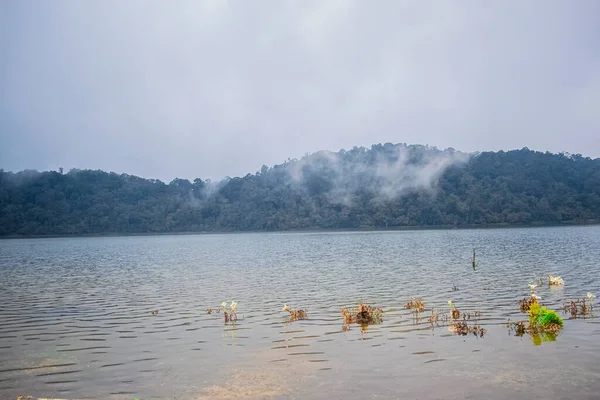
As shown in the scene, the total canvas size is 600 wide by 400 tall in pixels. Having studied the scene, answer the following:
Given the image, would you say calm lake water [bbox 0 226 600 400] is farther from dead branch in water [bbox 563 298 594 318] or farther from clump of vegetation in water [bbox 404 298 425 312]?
dead branch in water [bbox 563 298 594 318]

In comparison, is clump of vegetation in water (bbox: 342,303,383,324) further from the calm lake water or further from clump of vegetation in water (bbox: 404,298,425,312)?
clump of vegetation in water (bbox: 404,298,425,312)

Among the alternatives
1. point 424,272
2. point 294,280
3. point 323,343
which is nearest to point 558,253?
point 424,272

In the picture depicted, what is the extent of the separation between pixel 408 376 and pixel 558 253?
2154 inches

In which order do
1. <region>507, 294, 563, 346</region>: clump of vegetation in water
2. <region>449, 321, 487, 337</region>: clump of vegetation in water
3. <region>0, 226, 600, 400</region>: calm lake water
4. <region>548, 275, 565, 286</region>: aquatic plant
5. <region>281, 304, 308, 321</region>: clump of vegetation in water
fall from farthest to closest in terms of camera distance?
<region>548, 275, 565, 286</region>: aquatic plant, <region>281, 304, 308, 321</region>: clump of vegetation in water, <region>449, 321, 487, 337</region>: clump of vegetation in water, <region>507, 294, 563, 346</region>: clump of vegetation in water, <region>0, 226, 600, 400</region>: calm lake water

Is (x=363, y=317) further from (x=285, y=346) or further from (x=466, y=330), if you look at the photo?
(x=285, y=346)

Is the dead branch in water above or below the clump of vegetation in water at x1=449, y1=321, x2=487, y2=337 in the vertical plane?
above

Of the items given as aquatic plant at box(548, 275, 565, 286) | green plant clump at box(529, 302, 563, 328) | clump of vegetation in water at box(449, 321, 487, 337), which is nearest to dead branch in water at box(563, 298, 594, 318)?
green plant clump at box(529, 302, 563, 328)

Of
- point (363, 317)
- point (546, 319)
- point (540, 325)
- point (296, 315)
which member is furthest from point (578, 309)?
point (296, 315)

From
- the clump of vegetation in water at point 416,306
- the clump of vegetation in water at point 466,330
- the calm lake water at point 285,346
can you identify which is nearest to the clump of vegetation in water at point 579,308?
the calm lake water at point 285,346

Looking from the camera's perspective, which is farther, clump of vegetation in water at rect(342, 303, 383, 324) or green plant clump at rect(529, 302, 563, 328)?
clump of vegetation in water at rect(342, 303, 383, 324)

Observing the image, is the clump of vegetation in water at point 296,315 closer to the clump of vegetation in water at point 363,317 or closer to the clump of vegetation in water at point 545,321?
the clump of vegetation in water at point 363,317

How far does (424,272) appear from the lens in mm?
44625

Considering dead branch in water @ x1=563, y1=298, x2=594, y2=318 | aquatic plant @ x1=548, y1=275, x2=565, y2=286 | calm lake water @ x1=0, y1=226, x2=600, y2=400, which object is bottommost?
calm lake water @ x1=0, y1=226, x2=600, y2=400

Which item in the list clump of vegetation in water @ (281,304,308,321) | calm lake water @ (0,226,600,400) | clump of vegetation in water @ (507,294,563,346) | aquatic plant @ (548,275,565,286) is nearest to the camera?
calm lake water @ (0,226,600,400)
